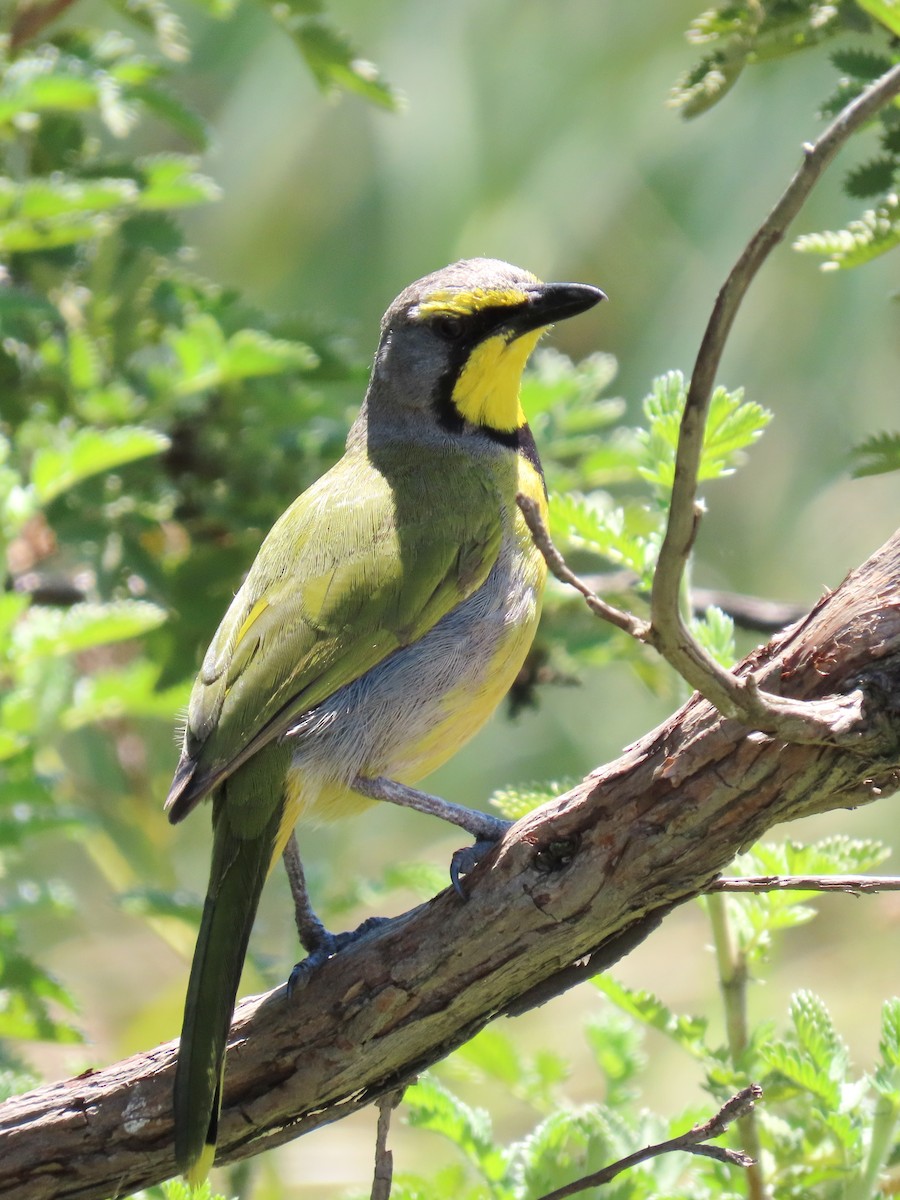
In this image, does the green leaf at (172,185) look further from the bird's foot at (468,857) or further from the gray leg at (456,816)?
the bird's foot at (468,857)

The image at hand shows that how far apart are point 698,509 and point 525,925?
3.69ft

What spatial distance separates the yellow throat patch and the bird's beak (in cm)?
8

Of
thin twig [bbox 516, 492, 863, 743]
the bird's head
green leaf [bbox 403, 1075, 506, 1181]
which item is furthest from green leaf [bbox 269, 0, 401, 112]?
green leaf [bbox 403, 1075, 506, 1181]

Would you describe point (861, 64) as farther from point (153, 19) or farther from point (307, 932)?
point (307, 932)

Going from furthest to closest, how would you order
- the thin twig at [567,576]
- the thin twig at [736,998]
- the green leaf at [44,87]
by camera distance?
the green leaf at [44,87], the thin twig at [736,998], the thin twig at [567,576]

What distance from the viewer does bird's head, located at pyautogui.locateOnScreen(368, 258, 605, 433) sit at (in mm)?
3750

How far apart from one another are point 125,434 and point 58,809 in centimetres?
98

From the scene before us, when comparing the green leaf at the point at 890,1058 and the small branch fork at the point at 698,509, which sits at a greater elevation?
the small branch fork at the point at 698,509

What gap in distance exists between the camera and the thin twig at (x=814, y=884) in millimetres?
2461

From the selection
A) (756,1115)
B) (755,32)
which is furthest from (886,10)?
(756,1115)

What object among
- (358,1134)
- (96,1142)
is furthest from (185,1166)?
(358,1134)

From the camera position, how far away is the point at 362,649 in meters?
3.24

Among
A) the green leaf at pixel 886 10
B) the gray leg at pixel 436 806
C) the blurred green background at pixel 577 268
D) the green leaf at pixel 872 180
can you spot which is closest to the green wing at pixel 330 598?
the gray leg at pixel 436 806

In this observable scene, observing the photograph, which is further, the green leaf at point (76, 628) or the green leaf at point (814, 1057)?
the green leaf at point (76, 628)
